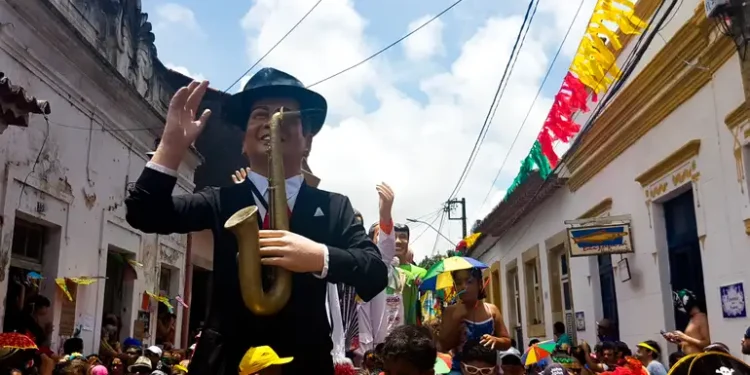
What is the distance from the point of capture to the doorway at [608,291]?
9734 mm

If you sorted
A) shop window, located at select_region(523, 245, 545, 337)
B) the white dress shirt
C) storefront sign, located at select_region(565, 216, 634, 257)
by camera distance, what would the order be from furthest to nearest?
shop window, located at select_region(523, 245, 545, 337) → storefront sign, located at select_region(565, 216, 634, 257) → the white dress shirt

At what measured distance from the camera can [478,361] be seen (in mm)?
3854

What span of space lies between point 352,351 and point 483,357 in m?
0.78

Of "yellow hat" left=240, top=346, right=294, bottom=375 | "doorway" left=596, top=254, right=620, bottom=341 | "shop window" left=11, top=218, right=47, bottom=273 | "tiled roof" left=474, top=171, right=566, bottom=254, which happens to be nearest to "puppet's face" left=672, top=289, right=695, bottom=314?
"doorway" left=596, top=254, right=620, bottom=341

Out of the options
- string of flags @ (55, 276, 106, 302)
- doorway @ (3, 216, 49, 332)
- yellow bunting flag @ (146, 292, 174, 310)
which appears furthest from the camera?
yellow bunting flag @ (146, 292, 174, 310)

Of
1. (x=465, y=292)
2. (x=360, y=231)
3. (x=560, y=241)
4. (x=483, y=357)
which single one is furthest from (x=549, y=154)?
(x=360, y=231)

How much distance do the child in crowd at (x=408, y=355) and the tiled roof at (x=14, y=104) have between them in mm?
3664

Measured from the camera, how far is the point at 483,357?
388 centimetres

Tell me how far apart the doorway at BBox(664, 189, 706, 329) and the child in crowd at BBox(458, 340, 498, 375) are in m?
4.32

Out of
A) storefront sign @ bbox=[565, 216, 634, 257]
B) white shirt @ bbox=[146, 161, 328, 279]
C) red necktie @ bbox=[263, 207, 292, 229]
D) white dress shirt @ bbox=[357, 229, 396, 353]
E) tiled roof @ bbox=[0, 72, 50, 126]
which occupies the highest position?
tiled roof @ bbox=[0, 72, 50, 126]

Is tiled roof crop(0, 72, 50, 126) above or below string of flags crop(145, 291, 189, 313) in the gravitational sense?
above

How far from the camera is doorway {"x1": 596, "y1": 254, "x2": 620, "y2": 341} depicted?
9.73 meters

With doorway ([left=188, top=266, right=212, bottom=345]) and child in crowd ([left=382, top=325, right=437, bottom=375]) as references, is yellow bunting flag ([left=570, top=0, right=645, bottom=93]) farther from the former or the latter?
doorway ([left=188, top=266, right=212, bottom=345])

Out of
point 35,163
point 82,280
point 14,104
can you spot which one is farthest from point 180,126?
point 82,280
